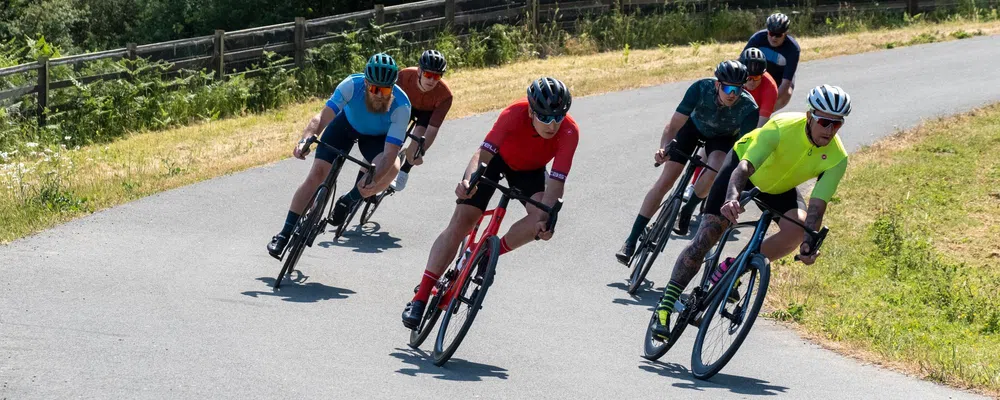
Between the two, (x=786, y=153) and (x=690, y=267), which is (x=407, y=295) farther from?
(x=786, y=153)

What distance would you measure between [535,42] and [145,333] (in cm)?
2071

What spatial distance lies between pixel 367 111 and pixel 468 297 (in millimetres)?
3243

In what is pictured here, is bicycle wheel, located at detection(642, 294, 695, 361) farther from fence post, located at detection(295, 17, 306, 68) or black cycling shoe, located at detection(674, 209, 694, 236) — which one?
fence post, located at detection(295, 17, 306, 68)

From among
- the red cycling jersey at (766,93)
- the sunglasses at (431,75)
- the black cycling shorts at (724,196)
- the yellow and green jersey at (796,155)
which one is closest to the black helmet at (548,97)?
the yellow and green jersey at (796,155)

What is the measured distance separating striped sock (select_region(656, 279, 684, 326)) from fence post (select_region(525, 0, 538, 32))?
20.3m

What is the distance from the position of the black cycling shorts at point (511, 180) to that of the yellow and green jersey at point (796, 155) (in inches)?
55.7

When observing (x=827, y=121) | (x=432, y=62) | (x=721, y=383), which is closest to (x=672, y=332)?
(x=721, y=383)

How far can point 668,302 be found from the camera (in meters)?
9.03

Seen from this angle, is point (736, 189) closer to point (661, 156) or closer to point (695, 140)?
point (661, 156)

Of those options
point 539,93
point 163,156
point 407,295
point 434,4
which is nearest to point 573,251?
point 407,295

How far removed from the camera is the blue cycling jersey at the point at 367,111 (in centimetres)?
1102

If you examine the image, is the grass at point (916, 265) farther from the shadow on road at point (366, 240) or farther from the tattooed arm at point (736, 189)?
the shadow on road at point (366, 240)

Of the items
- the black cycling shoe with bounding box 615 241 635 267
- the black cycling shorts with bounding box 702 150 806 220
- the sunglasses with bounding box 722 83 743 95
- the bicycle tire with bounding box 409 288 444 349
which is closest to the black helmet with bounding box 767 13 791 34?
the sunglasses with bounding box 722 83 743 95

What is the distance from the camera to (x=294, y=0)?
36.8 m
